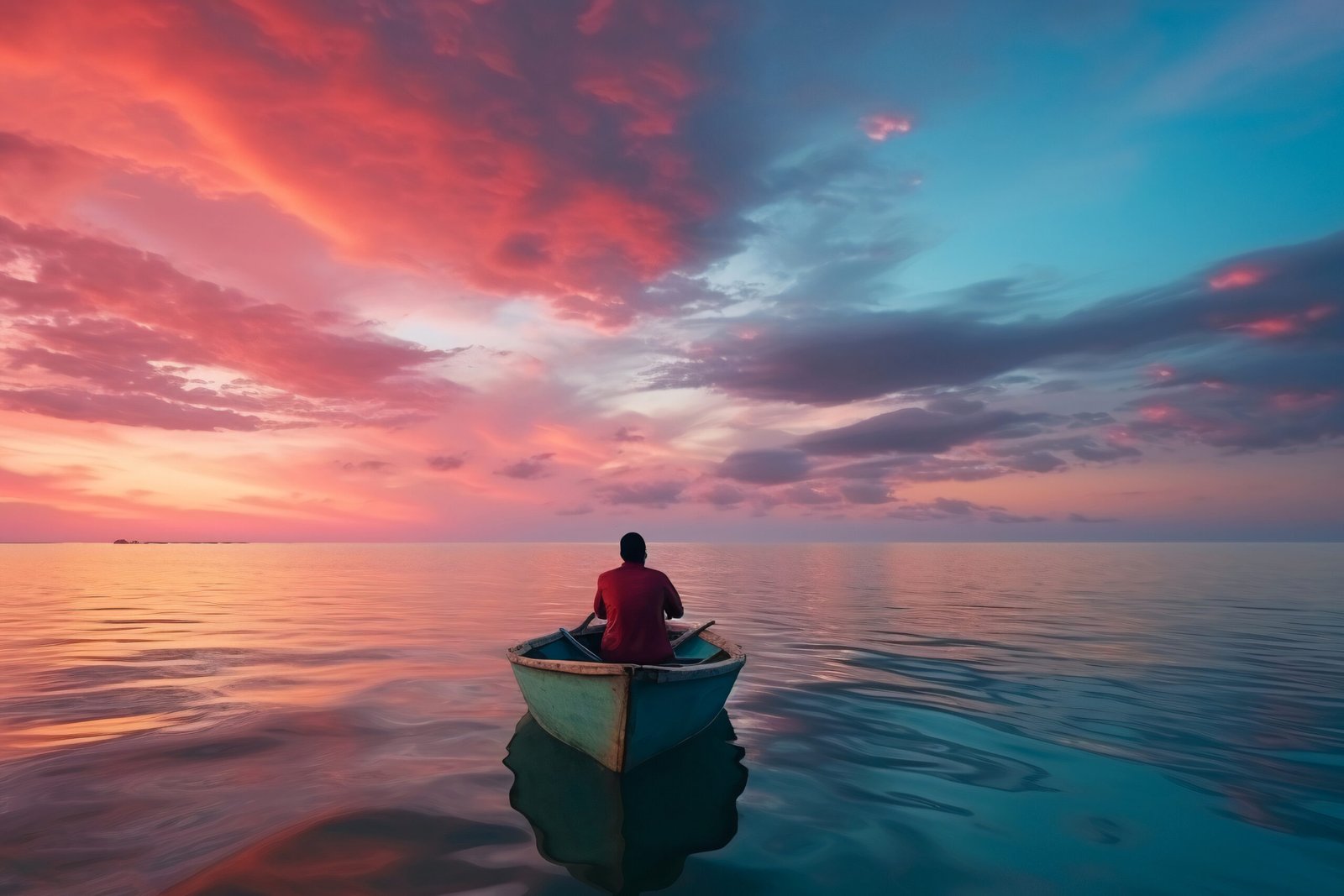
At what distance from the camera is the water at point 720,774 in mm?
6363

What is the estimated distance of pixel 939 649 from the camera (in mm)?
18938

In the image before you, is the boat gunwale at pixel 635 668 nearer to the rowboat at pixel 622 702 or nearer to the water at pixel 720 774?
the rowboat at pixel 622 702

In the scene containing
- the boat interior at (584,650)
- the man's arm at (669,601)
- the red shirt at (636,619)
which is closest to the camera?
the red shirt at (636,619)

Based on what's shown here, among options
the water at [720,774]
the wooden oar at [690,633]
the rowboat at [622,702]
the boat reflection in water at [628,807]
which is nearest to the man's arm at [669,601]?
the rowboat at [622,702]

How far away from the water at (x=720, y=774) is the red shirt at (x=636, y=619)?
5.37ft

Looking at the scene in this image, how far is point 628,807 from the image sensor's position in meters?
7.79

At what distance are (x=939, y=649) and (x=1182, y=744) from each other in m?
8.70

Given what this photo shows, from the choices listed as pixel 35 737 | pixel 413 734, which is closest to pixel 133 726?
pixel 35 737

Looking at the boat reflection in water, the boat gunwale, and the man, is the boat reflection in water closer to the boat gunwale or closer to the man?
the boat gunwale

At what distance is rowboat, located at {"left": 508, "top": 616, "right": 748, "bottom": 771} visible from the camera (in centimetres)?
809

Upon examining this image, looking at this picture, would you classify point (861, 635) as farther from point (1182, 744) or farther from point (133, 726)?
point (133, 726)

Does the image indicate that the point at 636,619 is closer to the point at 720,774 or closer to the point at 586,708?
the point at 586,708

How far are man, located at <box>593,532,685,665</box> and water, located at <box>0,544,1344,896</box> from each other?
1.64m

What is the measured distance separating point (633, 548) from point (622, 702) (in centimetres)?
262
